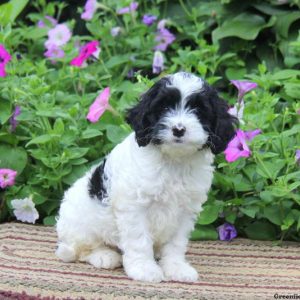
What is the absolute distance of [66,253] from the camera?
5.18 metres

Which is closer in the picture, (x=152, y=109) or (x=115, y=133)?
(x=152, y=109)

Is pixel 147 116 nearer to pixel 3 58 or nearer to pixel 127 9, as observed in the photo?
pixel 3 58

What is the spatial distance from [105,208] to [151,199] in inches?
14.8

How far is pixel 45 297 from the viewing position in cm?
438

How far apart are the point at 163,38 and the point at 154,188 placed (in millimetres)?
3510

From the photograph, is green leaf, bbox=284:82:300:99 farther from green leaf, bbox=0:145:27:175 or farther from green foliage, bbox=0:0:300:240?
green leaf, bbox=0:145:27:175

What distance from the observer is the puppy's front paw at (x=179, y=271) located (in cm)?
481

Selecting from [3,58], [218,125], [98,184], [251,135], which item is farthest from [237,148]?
[3,58]

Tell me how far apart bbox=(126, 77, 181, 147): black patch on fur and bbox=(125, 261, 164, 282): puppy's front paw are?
0.76 m

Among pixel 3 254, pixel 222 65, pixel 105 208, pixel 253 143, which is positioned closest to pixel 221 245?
pixel 253 143

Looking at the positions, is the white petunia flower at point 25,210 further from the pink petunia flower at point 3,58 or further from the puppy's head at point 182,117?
the puppy's head at point 182,117

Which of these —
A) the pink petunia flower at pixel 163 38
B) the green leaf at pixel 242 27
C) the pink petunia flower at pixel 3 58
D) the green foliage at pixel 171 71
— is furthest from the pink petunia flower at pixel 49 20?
the green leaf at pixel 242 27

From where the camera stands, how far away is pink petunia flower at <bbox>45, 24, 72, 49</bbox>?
25.1 feet

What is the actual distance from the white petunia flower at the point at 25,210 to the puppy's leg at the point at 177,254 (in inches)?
59.3
